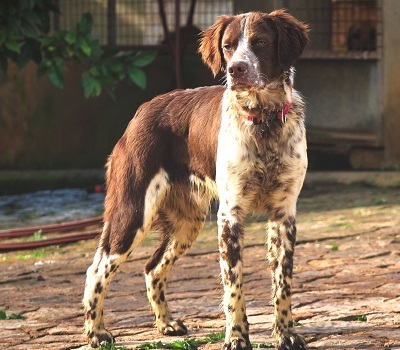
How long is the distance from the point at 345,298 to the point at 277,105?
165 centimetres

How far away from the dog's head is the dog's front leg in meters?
0.67

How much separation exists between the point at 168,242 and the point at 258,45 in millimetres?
1433

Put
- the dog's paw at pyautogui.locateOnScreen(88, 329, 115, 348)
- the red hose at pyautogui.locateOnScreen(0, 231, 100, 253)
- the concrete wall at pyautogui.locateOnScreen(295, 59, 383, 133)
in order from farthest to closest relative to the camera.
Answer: the concrete wall at pyautogui.locateOnScreen(295, 59, 383, 133), the red hose at pyautogui.locateOnScreen(0, 231, 100, 253), the dog's paw at pyautogui.locateOnScreen(88, 329, 115, 348)

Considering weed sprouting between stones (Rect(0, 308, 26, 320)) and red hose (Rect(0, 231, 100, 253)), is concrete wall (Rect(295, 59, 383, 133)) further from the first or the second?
weed sprouting between stones (Rect(0, 308, 26, 320))

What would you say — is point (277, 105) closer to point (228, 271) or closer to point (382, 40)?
point (228, 271)

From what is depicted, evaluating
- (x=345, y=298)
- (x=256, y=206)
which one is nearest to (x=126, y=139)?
(x=256, y=206)

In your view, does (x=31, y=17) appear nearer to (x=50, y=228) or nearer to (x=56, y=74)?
(x=56, y=74)

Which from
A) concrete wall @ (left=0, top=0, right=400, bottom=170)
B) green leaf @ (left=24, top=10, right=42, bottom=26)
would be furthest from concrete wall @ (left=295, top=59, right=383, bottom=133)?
green leaf @ (left=24, top=10, right=42, bottom=26)

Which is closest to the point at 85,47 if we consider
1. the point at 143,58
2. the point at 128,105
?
the point at 143,58

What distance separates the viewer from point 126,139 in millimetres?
5953

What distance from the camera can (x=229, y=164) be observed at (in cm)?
536

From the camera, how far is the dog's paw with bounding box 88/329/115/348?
18.4 feet

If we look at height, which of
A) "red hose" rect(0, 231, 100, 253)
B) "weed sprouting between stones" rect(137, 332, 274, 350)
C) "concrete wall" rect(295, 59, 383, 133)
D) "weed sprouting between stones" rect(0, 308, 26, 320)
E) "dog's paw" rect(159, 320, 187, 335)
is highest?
"concrete wall" rect(295, 59, 383, 133)

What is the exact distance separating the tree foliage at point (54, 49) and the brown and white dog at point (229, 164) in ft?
12.2
